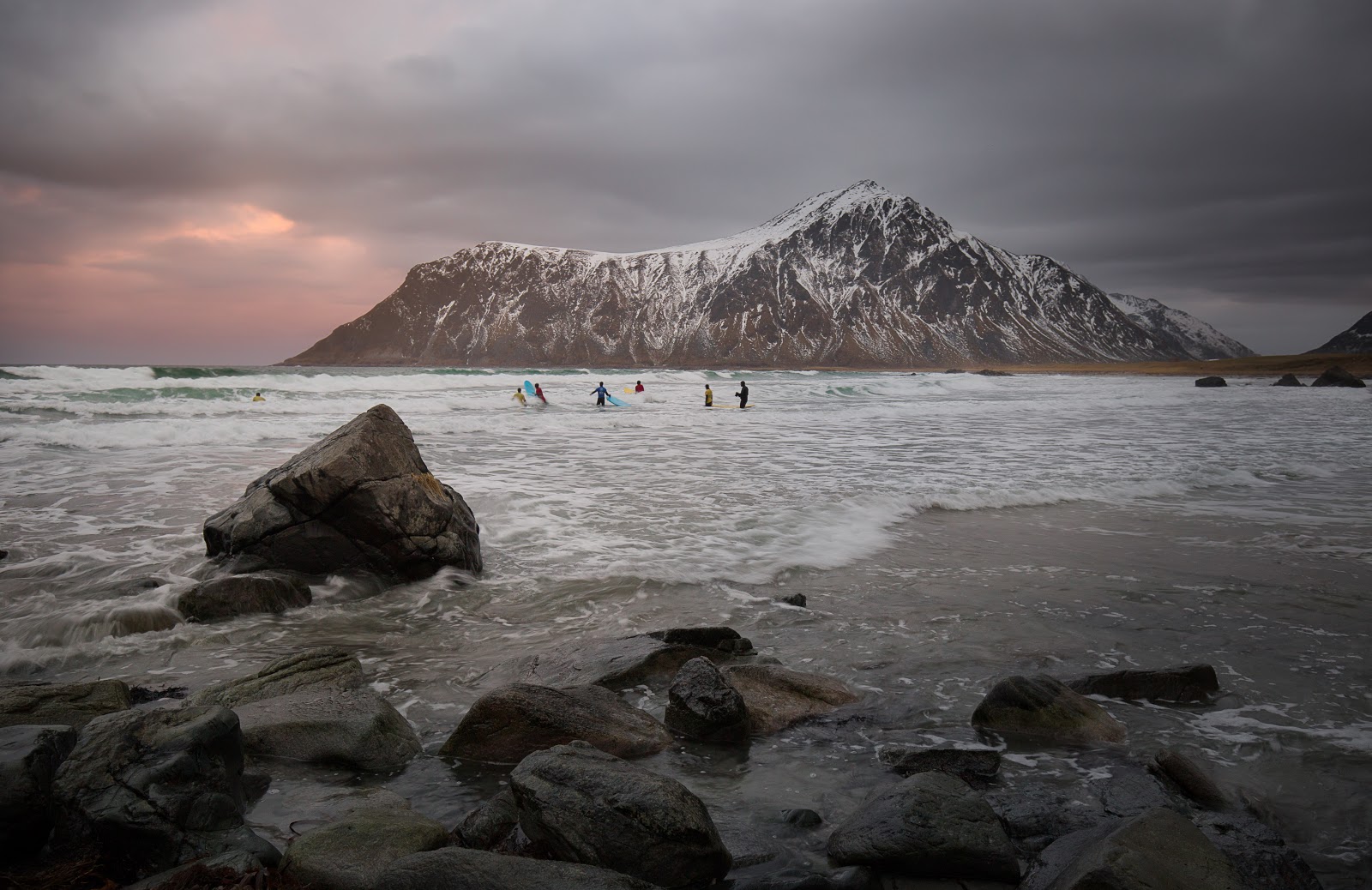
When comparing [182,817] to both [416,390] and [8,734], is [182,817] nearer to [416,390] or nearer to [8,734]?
[8,734]

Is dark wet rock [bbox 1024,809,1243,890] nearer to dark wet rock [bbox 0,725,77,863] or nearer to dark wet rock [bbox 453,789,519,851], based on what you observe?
dark wet rock [bbox 453,789,519,851]

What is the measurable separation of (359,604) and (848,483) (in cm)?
882

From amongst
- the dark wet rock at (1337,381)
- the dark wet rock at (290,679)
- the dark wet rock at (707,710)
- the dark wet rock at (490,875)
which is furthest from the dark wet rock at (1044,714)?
the dark wet rock at (1337,381)

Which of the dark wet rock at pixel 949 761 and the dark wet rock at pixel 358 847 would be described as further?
the dark wet rock at pixel 949 761

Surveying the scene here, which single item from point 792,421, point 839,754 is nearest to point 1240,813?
point 839,754

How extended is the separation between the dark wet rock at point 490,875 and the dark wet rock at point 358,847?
0.17m

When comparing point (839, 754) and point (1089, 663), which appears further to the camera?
point (1089, 663)

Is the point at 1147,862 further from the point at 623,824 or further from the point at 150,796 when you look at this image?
the point at 150,796

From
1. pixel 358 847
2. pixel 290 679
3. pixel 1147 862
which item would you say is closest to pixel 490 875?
pixel 358 847

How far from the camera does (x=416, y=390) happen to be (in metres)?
51.3

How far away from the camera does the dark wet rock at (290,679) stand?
4.61m

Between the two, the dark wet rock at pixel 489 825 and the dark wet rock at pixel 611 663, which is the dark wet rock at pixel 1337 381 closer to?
the dark wet rock at pixel 611 663

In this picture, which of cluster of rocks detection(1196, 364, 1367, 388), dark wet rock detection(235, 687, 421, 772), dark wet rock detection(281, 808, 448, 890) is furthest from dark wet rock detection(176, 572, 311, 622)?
cluster of rocks detection(1196, 364, 1367, 388)

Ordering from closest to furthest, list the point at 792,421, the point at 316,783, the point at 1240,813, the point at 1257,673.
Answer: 1. the point at 1240,813
2. the point at 316,783
3. the point at 1257,673
4. the point at 792,421
